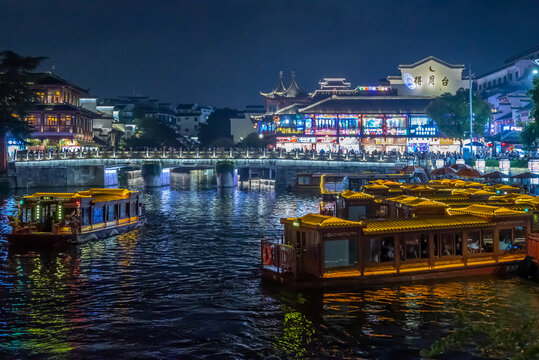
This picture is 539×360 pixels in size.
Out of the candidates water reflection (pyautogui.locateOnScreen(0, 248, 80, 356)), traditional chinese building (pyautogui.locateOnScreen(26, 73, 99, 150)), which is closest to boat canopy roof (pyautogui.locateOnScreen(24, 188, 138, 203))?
water reflection (pyautogui.locateOnScreen(0, 248, 80, 356))

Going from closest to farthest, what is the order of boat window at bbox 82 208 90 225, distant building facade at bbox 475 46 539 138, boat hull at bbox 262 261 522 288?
1. boat hull at bbox 262 261 522 288
2. boat window at bbox 82 208 90 225
3. distant building facade at bbox 475 46 539 138

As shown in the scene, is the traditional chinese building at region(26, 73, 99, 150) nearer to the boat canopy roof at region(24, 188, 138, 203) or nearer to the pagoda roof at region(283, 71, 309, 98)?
the pagoda roof at region(283, 71, 309, 98)

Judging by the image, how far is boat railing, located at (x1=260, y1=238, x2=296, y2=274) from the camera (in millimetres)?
21691

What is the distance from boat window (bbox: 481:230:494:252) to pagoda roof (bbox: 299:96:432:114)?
7478 centimetres

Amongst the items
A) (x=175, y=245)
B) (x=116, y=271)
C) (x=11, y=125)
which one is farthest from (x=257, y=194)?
(x=116, y=271)

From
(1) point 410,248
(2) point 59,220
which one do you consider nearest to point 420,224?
(1) point 410,248

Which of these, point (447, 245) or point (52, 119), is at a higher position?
point (52, 119)

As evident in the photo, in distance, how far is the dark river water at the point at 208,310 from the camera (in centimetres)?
1650

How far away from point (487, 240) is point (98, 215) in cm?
2297

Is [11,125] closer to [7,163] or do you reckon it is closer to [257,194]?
[7,163]

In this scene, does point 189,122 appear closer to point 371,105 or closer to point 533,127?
point 371,105

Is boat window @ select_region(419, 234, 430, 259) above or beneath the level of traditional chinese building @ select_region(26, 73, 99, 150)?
beneath

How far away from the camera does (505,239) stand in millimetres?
24562

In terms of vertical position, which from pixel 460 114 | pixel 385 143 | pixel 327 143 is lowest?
pixel 385 143
